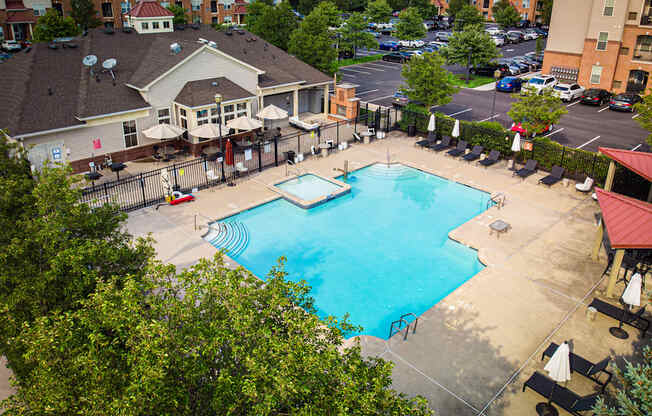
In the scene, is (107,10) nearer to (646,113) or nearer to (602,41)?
(602,41)

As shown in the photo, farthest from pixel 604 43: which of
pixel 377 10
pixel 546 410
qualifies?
pixel 546 410

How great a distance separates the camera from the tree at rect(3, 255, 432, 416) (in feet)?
23.6

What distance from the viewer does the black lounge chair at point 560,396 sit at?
12.8 metres

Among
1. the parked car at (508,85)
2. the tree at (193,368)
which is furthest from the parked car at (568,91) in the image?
the tree at (193,368)

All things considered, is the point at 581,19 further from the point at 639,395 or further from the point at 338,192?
the point at 639,395

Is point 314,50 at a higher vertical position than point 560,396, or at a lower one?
higher

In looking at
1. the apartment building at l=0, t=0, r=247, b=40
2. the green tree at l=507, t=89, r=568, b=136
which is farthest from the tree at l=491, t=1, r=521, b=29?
the green tree at l=507, t=89, r=568, b=136

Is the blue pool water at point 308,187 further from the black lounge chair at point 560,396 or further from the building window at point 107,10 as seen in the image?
the building window at point 107,10

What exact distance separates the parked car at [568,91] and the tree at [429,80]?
1534cm

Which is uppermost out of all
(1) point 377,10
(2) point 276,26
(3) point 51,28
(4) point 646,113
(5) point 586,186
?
(1) point 377,10

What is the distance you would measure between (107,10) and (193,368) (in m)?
75.6

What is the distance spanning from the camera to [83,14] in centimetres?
6238

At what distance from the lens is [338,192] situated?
26547 mm

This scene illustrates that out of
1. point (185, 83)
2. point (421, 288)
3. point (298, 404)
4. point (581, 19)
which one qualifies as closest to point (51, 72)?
point (185, 83)
